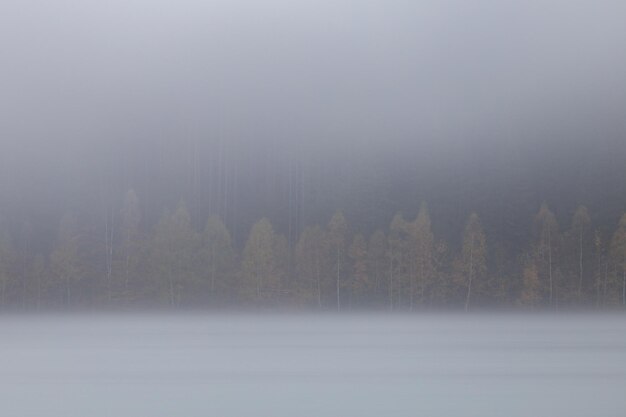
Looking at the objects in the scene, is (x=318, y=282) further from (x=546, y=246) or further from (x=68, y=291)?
(x=68, y=291)

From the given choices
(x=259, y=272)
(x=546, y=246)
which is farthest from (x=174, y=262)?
(x=546, y=246)

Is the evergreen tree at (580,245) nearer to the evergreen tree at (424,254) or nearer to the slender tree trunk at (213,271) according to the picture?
the evergreen tree at (424,254)

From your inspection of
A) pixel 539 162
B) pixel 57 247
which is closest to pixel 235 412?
pixel 57 247

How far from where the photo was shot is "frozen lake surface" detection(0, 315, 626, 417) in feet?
25.7

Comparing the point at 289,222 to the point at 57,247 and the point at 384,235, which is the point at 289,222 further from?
the point at 57,247

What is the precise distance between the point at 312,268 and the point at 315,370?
12.8 m

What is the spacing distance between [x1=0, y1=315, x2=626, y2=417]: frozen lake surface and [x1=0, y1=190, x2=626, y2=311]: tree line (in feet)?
12.3

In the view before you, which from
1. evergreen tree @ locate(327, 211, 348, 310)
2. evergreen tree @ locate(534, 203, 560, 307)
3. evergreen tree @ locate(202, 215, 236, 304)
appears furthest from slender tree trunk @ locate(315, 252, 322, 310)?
evergreen tree @ locate(534, 203, 560, 307)

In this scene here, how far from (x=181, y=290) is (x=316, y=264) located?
3.82 meters

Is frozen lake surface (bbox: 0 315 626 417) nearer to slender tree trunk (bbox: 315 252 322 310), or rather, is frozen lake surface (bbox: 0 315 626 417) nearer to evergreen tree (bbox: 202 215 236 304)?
evergreen tree (bbox: 202 215 236 304)

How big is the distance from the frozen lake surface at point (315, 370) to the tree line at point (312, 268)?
3.74 m

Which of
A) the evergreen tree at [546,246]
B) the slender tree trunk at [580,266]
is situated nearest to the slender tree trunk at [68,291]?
the evergreen tree at [546,246]

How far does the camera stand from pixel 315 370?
414 inches

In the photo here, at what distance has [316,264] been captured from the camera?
23.4 metres
